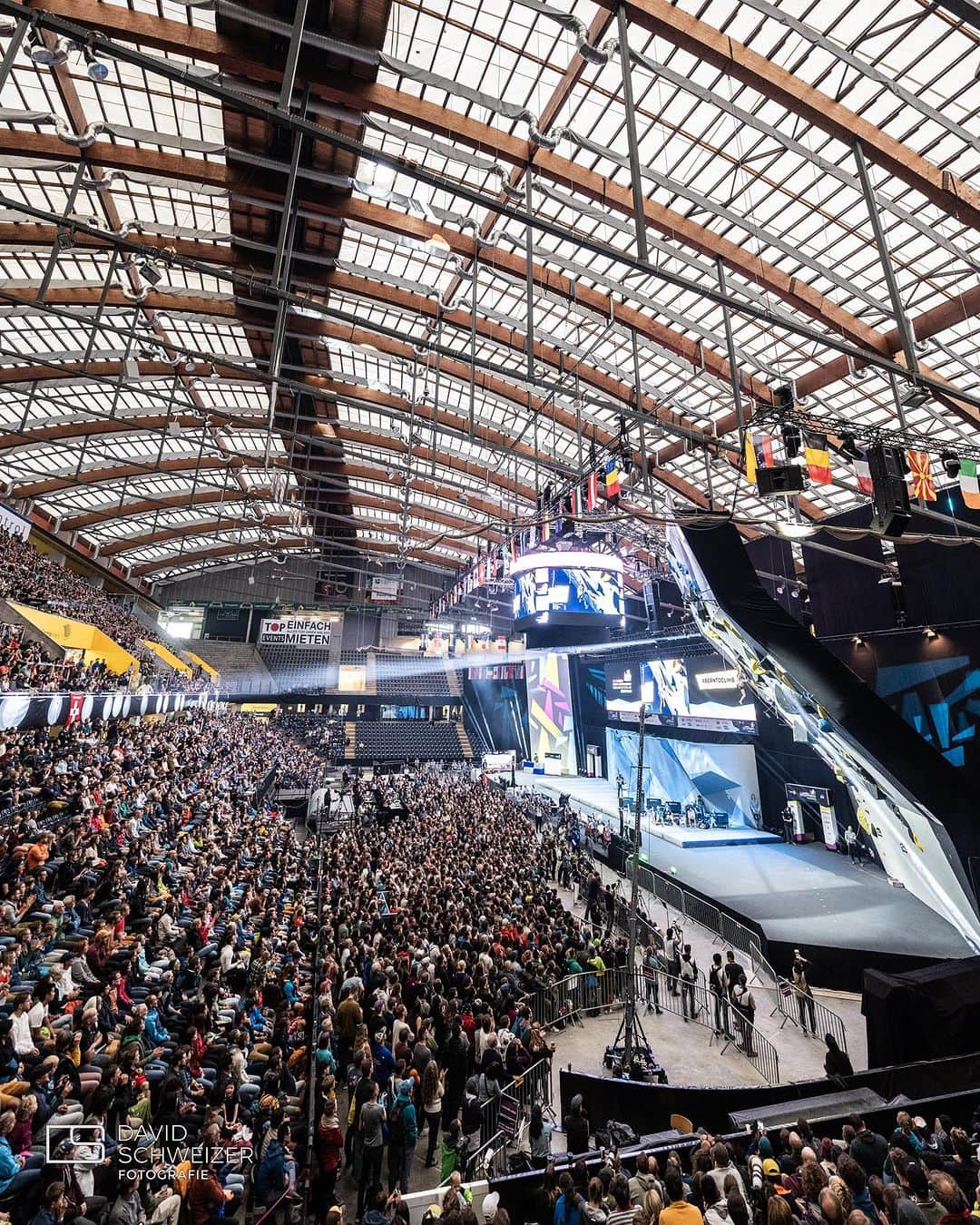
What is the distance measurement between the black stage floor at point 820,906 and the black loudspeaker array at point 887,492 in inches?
286

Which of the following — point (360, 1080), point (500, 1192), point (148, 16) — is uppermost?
point (148, 16)

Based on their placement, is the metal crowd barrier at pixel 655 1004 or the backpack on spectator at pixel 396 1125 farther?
the metal crowd barrier at pixel 655 1004

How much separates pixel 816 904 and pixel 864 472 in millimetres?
9209

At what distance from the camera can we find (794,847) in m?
17.0

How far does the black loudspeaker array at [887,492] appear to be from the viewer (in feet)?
24.4

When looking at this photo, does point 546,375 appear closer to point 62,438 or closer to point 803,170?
point 803,170

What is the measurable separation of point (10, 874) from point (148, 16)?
37.7 ft

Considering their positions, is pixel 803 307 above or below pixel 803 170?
below

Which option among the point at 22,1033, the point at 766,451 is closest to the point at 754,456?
the point at 766,451

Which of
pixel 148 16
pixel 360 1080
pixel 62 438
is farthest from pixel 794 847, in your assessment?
pixel 62 438

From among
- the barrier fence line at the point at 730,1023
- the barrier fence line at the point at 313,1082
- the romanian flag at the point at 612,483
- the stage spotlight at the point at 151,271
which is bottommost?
the barrier fence line at the point at 730,1023

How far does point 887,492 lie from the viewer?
25.0 ft

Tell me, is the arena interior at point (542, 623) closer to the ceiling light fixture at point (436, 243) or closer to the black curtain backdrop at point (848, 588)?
the black curtain backdrop at point (848, 588)

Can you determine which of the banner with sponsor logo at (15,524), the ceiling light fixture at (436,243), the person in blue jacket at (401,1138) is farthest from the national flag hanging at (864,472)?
the banner with sponsor logo at (15,524)
